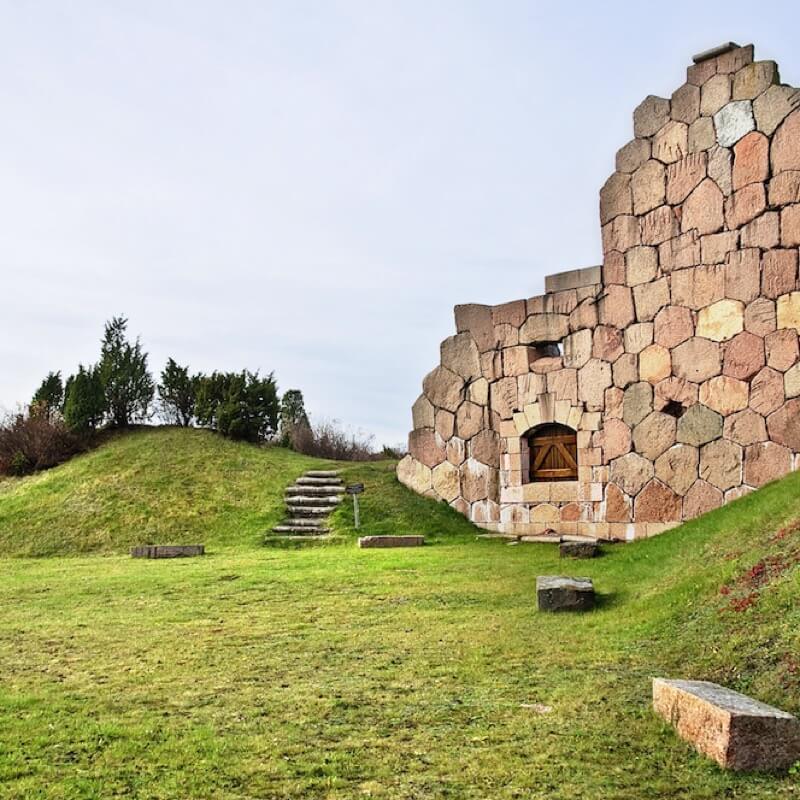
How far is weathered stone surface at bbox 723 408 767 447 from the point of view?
37.0 feet

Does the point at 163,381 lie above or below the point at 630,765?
above

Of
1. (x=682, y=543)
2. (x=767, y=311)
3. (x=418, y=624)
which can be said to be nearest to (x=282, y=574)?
(x=418, y=624)

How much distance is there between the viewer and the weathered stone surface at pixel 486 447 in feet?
48.2

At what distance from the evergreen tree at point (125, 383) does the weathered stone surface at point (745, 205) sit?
16047 mm

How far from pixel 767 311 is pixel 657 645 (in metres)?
7.17

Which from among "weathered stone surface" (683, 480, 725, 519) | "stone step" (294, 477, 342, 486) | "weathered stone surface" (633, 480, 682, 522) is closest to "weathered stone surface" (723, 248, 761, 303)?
"weathered stone surface" (683, 480, 725, 519)

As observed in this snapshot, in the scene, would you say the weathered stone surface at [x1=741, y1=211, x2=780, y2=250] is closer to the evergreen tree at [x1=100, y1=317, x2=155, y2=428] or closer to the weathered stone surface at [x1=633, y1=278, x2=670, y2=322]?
the weathered stone surface at [x1=633, y1=278, x2=670, y2=322]

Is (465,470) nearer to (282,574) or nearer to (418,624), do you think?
(282,574)

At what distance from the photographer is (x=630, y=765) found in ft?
12.0

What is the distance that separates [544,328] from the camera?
1401cm

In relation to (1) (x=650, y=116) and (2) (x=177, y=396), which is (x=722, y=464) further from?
(2) (x=177, y=396)

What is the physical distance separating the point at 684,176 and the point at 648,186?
2.02ft

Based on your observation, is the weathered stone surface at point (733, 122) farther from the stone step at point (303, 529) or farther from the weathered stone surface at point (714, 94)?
the stone step at point (303, 529)

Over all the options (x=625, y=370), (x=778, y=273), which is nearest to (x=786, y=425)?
(x=778, y=273)
